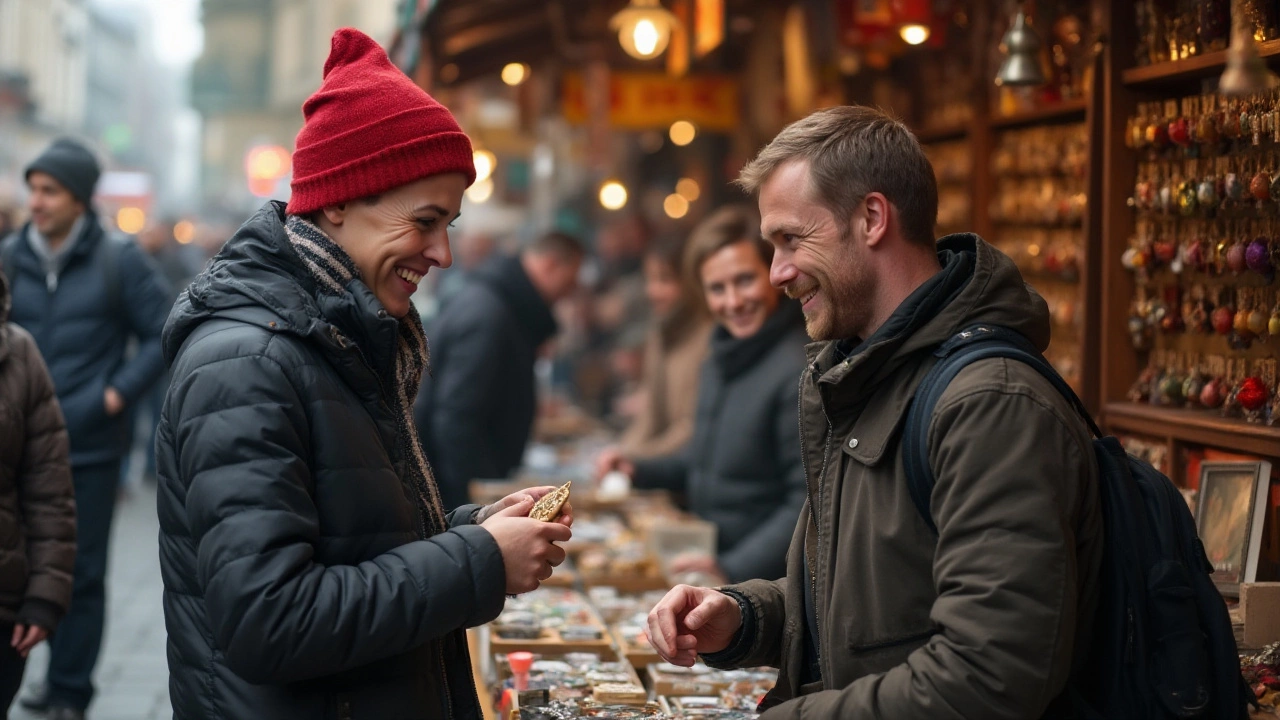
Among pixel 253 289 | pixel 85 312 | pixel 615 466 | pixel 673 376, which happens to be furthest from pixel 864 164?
pixel 673 376

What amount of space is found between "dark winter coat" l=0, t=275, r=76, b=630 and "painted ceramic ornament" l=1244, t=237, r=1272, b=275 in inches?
143

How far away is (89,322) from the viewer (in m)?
6.60

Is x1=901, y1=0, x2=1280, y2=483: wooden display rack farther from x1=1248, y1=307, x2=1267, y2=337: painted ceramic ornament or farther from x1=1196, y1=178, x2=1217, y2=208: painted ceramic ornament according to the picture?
x1=1196, y1=178, x2=1217, y2=208: painted ceramic ornament

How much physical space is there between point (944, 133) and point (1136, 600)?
16.3 ft

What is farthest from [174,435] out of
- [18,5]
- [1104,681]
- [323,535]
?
[18,5]

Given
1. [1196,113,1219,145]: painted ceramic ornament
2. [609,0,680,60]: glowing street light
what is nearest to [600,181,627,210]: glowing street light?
[609,0,680,60]: glowing street light

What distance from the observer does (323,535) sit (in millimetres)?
2506

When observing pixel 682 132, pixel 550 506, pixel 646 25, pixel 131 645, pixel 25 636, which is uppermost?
pixel 646 25

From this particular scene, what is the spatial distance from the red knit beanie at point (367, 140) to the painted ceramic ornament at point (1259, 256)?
2215mm

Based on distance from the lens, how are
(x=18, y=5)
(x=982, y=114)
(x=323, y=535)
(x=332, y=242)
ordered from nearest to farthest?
(x=323, y=535) → (x=332, y=242) → (x=982, y=114) → (x=18, y=5)

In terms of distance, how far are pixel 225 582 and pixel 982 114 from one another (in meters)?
4.94

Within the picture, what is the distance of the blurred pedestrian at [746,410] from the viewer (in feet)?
17.1

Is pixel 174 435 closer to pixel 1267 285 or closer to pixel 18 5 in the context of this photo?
pixel 1267 285

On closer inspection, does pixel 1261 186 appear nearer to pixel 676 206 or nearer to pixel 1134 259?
pixel 1134 259
